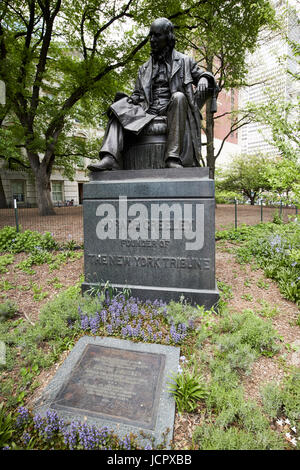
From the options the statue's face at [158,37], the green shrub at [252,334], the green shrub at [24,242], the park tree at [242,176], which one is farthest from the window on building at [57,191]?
the green shrub at [252,334]

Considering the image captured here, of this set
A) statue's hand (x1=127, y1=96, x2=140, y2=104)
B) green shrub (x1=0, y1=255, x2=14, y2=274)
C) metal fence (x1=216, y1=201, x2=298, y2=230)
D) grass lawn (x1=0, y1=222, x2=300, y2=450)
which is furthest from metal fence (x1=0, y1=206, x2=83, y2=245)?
metal fence (x1=216, y1=201, x2=298, y2=230)

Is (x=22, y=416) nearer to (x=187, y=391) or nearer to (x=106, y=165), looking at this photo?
(x=187, y=391)

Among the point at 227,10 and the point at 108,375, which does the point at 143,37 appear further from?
the point at 108,375

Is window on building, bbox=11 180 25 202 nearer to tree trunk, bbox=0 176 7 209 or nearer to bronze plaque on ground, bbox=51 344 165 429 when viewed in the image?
tree trunk, bbox=0 176 7 209

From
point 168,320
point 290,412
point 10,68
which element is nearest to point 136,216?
point 168,320

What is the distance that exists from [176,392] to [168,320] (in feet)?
3.02

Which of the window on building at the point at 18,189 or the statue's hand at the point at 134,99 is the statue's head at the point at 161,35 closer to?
the statue's hand at the point at 134,99

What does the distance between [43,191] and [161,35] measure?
13.1 metres

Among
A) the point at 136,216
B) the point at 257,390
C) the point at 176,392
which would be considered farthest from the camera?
the point at 136,216

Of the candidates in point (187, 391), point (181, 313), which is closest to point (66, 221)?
point (181, 313)

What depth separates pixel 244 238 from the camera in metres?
7.55

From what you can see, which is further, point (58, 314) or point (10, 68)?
point (10, 68)

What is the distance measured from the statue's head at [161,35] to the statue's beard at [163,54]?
0.01 meters

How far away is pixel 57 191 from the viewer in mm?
27797
